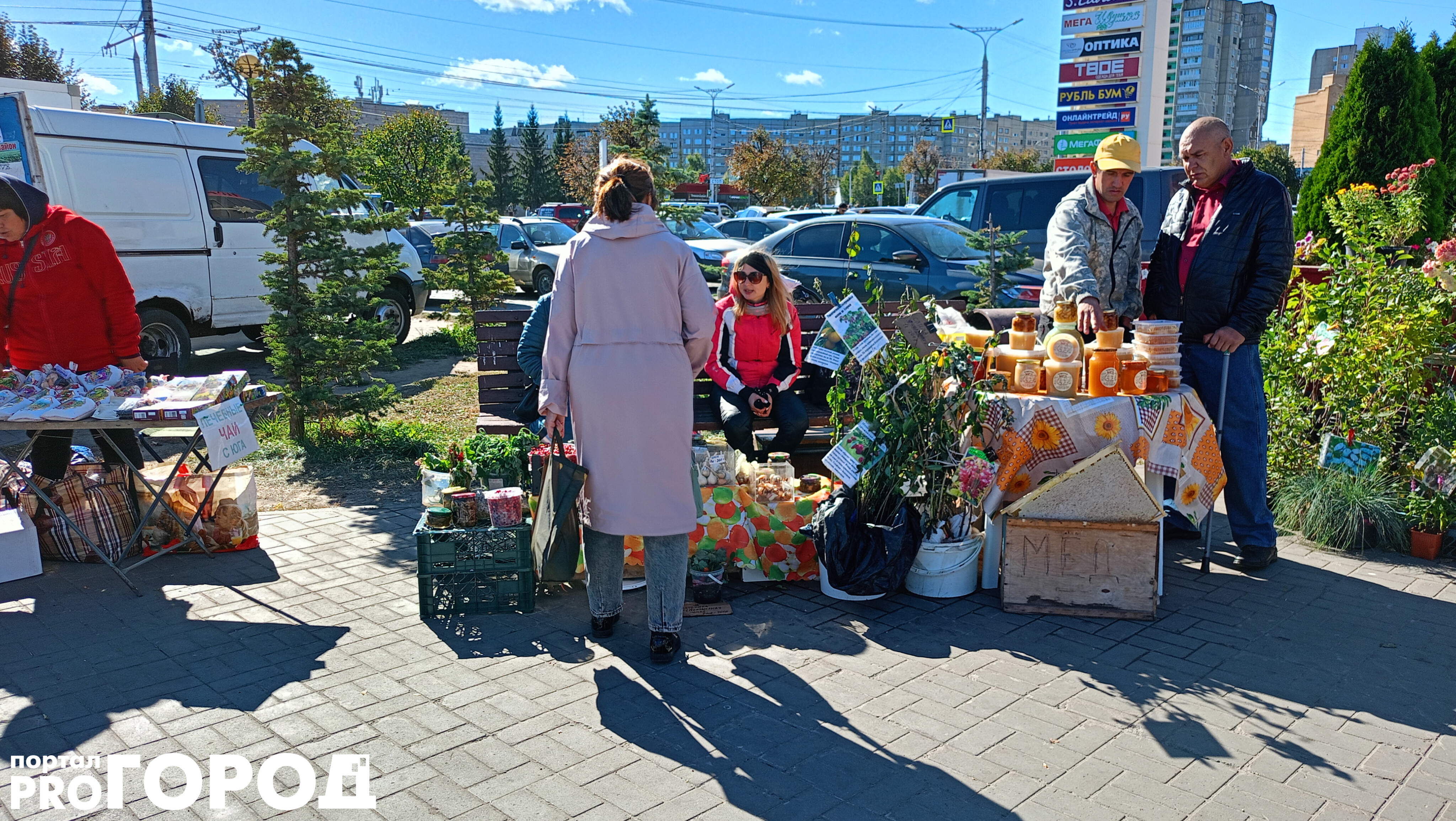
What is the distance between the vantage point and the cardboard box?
4.71m

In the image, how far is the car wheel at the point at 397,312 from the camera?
41.0 ft

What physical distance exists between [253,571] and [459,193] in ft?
27.4

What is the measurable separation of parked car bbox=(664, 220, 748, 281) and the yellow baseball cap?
7975 mm

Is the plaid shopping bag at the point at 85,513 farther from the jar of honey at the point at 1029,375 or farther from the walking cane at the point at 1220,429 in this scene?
the walking cane at the point at 1220,429

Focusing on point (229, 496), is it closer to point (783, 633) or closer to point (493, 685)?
point (493, 685)

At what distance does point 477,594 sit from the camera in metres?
4.32

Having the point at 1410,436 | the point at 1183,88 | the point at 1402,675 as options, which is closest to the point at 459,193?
the point at 1410,436

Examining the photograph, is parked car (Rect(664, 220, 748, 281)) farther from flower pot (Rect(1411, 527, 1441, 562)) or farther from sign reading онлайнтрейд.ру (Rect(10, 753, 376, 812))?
sign reading онлайнтрейд.ру (Rect(10, 753, 376, 812))

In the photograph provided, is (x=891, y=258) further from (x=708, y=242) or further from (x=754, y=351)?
(x=708, y=242)

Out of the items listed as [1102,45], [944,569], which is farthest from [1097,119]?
[944,569]

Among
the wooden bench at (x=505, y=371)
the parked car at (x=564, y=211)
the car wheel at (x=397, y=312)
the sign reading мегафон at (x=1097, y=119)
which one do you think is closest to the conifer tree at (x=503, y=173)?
the parked car at (x=564, y=211)

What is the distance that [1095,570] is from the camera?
14.1 feet

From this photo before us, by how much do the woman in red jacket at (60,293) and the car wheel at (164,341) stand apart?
15.8 ft

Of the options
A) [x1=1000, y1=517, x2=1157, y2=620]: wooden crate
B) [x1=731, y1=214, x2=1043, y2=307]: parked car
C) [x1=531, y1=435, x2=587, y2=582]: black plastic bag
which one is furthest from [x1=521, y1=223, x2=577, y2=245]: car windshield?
[x1=1000, y1=517, x2=1157, y2=620]: wooden crate
